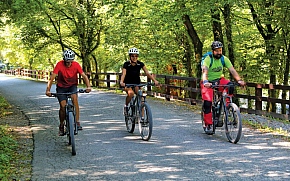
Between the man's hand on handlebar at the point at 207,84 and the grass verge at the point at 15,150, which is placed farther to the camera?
the man's hand on handlebar at the point at 207,84

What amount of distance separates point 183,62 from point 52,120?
13305 mm

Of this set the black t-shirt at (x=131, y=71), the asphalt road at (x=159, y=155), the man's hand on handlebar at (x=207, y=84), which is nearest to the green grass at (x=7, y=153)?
the asphalt road at (x=159, y=155)

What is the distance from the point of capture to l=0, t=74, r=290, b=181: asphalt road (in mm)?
5398

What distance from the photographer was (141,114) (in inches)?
308

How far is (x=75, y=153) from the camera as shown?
6.66 metres

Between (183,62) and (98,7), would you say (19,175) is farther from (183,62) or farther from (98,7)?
(98,7)

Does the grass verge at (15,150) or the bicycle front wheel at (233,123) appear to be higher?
the bicycle front wheel at (233,123)

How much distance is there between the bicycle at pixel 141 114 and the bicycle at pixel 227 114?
1382 mm

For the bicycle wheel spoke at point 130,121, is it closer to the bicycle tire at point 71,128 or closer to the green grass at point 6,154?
the bicycle tire at point 71,128

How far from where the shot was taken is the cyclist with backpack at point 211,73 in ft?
24.3

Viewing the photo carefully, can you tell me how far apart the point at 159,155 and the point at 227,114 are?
177 centimetres

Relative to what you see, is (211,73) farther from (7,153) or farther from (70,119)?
(7,153)

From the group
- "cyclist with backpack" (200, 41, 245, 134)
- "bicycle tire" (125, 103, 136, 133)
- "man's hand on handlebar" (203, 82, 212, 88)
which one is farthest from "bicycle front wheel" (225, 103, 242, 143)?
"bicycle tire" (125, 103, 136, 133)

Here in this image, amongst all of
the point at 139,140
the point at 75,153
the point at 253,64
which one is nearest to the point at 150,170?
the point at 75,153
